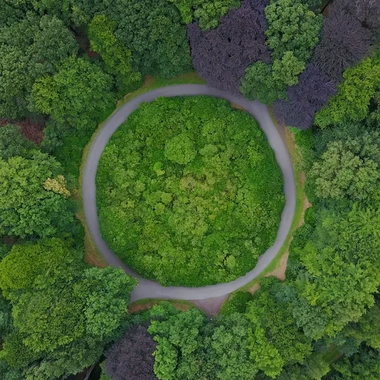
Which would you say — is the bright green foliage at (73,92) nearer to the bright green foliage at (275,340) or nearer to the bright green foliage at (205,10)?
the bright green foliage at (205,10)

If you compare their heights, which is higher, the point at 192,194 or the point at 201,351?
the point at 192,194

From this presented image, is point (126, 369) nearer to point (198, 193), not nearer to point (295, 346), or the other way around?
point (295, 346)

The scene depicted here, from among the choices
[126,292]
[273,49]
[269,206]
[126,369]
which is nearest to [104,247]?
[126,292]

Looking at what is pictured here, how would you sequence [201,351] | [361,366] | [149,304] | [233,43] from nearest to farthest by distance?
1. [201,351]
2. [233,43]
3. [361,366]
4. [149,304]

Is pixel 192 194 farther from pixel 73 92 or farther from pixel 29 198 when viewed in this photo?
pixel 29 198

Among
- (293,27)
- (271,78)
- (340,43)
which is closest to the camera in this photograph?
(340,43)

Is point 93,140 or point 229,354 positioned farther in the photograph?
point 93,140

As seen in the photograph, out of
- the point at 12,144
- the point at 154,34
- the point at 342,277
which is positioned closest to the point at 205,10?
the point at 154,34
